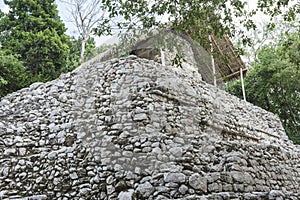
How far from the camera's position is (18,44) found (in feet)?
34.2

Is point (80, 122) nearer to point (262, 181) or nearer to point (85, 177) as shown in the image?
point (85, 177)

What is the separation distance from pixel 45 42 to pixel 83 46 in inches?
111

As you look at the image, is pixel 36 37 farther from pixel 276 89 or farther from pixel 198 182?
pixel 276 89

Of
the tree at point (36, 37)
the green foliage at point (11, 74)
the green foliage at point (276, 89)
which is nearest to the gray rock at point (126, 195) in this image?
the green foliage at point (11, 74)

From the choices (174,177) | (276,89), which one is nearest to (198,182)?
(174,177)

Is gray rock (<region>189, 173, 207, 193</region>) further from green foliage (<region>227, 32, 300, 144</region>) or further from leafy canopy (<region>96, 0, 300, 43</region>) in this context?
green foliage (<region>227, 32, 300, 144</region>)

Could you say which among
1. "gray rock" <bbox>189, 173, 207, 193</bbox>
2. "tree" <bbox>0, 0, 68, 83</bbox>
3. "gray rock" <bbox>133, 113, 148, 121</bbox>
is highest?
"tree" <bbox>0, 0, 68, 83</bbox>

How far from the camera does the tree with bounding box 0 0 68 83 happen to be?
34.3 feet

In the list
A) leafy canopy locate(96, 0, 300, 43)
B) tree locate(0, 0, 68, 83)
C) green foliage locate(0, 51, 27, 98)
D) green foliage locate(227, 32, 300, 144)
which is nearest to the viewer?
leafy canopy locate(96, 0, 300, 43)

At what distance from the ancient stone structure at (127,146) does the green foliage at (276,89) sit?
7176 mm

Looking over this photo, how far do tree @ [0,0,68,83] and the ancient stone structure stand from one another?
13.7 feet

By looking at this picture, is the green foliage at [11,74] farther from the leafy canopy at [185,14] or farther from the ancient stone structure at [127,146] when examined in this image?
the leafy canopy at [185,14]

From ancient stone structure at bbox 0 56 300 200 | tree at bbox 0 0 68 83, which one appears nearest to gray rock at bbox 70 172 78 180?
ancient stone structure at bbox 0 56 300 200

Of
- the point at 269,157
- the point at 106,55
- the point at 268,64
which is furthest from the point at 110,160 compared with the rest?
→ the point at 268,64
